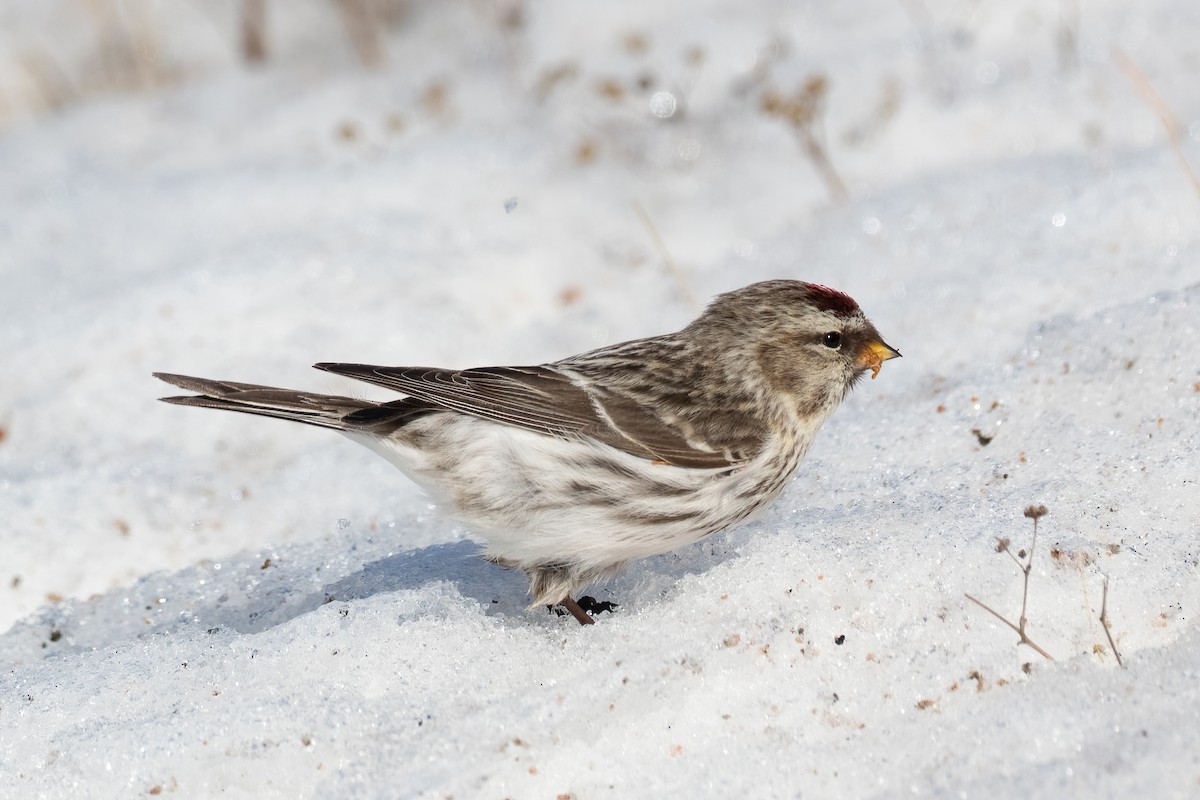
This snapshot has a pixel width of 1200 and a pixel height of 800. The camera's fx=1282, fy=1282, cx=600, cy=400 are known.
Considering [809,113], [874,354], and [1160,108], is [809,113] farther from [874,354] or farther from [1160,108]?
[874,354]

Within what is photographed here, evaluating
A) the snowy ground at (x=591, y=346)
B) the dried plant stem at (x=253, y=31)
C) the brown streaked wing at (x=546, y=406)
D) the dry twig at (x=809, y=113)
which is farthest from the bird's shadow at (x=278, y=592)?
the dried plant stem at (x=253, y=31)

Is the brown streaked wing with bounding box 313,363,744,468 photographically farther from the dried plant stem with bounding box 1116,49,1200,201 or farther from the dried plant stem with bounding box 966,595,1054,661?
the dried plant stem with bounding box 1116,49,1200,201

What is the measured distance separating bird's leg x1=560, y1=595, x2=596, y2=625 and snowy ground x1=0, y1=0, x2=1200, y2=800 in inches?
2.7

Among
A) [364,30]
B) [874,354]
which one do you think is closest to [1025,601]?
[874,354]

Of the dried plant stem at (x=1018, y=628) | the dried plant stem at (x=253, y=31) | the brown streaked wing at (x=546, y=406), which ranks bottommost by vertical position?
the dried plant stem at (x=1018, y=628)

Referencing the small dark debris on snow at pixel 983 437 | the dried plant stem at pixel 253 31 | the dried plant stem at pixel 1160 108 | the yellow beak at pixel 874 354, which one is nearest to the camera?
the yellow beak at pixel 874 354

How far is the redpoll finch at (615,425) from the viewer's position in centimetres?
338

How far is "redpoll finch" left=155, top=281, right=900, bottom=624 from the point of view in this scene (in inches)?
133

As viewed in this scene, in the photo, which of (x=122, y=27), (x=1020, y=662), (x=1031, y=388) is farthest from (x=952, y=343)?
(x=122, y=27)

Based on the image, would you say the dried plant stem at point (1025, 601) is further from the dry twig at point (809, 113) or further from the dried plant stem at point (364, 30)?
the dried plant stem at point (364, 30)

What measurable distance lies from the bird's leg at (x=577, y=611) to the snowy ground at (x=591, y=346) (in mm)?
69

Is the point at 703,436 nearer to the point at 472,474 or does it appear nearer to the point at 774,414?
the point at 774,414

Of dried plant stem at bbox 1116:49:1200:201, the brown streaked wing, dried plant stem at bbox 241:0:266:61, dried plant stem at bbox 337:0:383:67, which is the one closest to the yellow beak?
the brown streaked wing

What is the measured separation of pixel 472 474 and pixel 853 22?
16.5 ft
